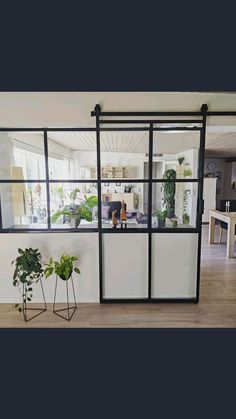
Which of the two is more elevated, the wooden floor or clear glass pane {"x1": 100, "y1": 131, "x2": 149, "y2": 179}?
clear glass pane {"x1": 100, "y1": 131, "x2": 149, "y2": 179}

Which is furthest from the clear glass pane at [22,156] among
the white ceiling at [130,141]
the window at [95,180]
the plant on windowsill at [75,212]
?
the plant on windowsill at [75,212]

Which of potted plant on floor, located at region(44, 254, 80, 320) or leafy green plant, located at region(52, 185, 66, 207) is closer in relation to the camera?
potted plant on floor, located at region(44, 254, 80, 320)

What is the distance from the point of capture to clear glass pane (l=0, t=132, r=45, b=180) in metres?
3.05

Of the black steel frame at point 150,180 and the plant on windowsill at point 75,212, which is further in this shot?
the plant on windowsill at point 75,212

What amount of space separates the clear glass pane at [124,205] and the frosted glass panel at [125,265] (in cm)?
17

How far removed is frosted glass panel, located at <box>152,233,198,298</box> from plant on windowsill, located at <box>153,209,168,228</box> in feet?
0.44

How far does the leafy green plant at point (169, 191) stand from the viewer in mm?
3070

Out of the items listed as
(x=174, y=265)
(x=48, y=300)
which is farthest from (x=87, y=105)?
(x=48, y=300)

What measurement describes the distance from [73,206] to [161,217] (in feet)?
3.85

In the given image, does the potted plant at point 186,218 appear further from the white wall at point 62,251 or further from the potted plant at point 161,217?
the white wall at point 62,251

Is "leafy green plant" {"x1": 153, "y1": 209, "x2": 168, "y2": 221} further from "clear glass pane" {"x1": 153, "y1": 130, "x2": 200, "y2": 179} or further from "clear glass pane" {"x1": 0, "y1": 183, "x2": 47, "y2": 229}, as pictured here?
"clear glass pane" {"x1": 0, "y1": 183, "x2": 47, "y2": 229}

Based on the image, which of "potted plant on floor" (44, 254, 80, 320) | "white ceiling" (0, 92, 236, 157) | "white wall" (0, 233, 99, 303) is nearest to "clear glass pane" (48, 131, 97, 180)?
"white ceiling" (0, 92, 236, 157)

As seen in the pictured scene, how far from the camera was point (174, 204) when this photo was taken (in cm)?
316

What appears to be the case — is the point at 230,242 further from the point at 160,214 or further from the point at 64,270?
the point at 64,270
